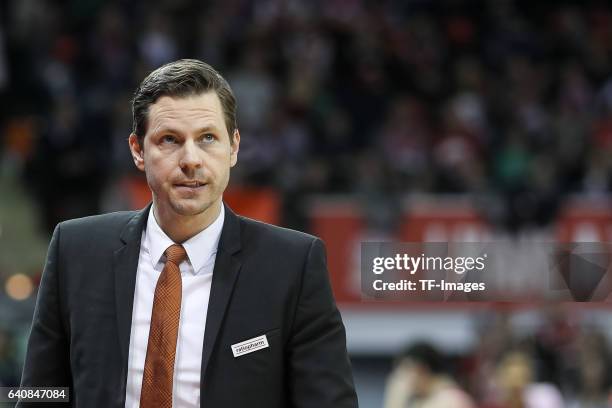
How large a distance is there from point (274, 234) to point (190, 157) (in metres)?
0.29

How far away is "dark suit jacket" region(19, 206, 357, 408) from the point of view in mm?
2322

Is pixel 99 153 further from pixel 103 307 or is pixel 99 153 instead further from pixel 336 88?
pixel 103 307

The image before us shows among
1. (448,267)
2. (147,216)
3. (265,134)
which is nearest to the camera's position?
(147,216)

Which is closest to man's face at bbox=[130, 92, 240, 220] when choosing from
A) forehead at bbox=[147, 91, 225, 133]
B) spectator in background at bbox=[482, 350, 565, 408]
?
forehead at bbox=[147, 91, 225, 133]

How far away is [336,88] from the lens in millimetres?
12078

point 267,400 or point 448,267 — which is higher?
point 448,267

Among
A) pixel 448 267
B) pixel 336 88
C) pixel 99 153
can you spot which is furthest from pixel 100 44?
pixel 448 267


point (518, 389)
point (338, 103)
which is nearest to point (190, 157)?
point (518, 389)

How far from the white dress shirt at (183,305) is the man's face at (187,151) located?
0.10 m

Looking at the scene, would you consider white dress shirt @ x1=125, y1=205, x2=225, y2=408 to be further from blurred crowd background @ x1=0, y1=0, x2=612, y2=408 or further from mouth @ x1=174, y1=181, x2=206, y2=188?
blurred crowd background @ x1=0, y1=0, x2=612, y2=408

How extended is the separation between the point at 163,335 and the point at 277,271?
27 cm

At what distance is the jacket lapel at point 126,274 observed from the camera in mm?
2340

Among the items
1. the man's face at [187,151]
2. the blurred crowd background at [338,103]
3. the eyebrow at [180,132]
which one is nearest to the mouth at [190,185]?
the man's face at [187,151]

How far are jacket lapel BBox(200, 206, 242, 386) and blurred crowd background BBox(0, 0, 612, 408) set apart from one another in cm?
661
